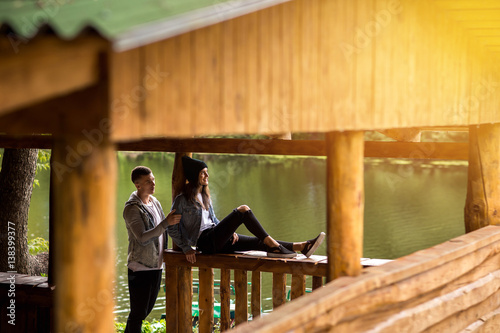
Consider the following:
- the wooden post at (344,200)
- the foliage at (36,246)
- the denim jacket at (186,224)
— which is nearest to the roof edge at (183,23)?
the wooden post at (344,200)

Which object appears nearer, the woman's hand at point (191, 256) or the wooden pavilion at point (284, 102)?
the wooden pavilion at point (284, 102)

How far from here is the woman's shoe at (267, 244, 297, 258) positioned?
260 inches

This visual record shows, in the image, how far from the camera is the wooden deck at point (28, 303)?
648 centimetres

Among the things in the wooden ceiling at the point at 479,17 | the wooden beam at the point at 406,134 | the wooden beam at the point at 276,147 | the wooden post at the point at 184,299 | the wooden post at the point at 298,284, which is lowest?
the wooden post at the point at 184,299

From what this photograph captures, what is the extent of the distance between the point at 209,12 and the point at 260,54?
609mm

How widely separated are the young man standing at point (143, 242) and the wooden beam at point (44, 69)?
3823mm

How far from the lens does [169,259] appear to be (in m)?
7.17

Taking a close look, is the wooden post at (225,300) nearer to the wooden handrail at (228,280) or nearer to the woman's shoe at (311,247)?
the wooden handrail at (228,280)

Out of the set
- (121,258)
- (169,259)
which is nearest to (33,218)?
(121,258)

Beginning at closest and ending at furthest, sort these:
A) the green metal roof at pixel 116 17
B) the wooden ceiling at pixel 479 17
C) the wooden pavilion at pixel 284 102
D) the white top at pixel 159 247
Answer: the green metal roof at pixel 116 17 < the wooden pavilion at pixel 284 102 < the wooden ceiling at pixel 479 17 < the white top at pixel 159 247

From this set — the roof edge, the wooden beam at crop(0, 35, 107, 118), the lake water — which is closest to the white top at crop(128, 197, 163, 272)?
the roof edge

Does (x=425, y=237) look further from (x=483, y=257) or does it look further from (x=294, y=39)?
(x=294, y=39)

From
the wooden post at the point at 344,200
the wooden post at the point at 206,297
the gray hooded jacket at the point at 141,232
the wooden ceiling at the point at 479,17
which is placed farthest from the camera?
the wooden post at the point at 206,297

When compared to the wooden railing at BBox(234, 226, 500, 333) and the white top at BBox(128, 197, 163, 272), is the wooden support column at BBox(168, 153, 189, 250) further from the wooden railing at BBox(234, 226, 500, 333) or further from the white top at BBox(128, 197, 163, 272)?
the wooden railing at BBox(234, 226, 500, 333)
